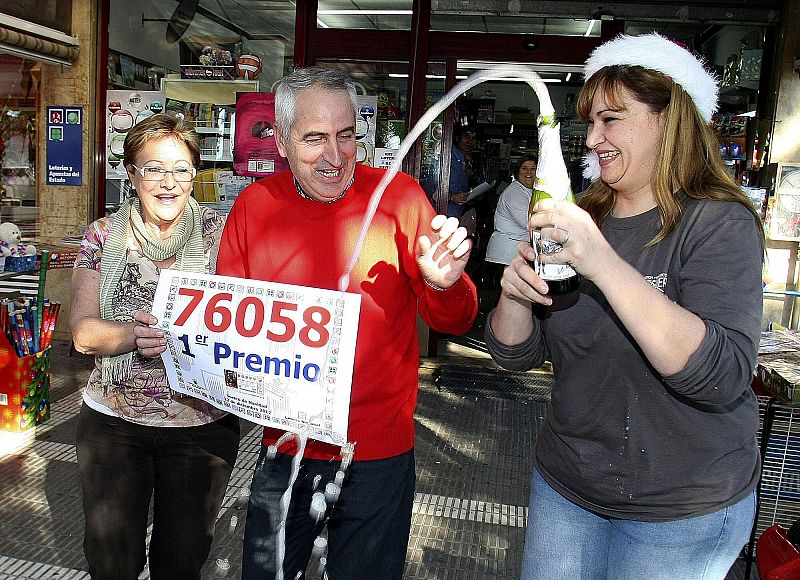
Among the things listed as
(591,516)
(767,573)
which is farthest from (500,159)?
(591,516)

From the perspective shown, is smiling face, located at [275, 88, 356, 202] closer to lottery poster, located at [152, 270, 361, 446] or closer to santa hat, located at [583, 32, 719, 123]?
lottery poster, located at [152, 270, 361, 446]

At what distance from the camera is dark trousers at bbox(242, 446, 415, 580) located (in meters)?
2.15

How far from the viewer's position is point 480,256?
412 inches

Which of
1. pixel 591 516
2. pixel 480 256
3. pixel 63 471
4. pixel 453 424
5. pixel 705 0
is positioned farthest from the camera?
pixel 480 256

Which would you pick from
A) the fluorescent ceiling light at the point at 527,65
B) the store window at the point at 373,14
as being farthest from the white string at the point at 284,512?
the store window at the point at 373,14

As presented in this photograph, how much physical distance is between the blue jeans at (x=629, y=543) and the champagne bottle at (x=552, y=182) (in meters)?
0.55

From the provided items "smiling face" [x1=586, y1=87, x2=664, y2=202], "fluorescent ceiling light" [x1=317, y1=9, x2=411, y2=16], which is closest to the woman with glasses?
"smiling face" [x1=586, y1=87, x2=664, y2=202]

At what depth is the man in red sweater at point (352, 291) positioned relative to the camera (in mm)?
2131

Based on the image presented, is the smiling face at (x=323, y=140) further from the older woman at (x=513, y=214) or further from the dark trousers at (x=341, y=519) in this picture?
the older woman at (x=513, y=214)

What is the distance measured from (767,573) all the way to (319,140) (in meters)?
2.20

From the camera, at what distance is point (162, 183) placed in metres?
2.54

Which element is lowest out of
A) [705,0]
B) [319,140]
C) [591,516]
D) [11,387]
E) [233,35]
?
[11,387]

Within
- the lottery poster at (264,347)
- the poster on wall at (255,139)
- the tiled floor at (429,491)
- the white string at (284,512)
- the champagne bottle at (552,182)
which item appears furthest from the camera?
the poster on wall at (255,139)

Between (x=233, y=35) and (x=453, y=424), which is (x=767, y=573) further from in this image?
(x=233, y=35)
